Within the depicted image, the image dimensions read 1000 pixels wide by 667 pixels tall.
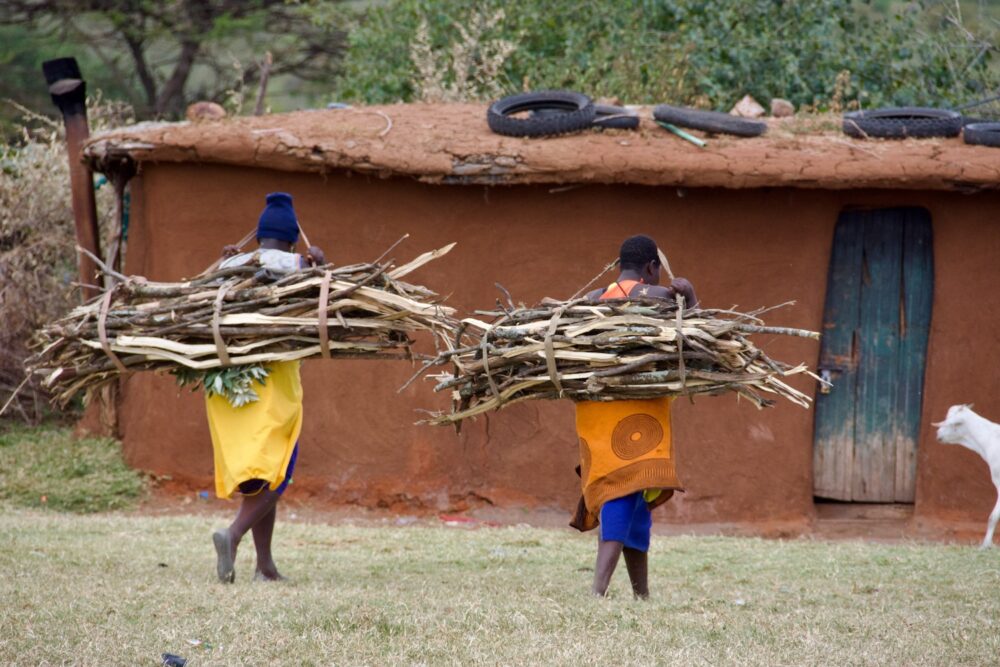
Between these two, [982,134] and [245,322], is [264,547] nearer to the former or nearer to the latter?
[245,322]

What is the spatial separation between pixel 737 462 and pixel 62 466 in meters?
5.12

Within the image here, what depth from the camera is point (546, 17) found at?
49.5 feet

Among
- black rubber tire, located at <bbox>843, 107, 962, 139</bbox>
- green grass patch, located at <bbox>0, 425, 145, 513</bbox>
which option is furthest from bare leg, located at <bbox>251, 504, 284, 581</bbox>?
black rubber tire, located at <bbox>843, 107, 962, 139</bbox>

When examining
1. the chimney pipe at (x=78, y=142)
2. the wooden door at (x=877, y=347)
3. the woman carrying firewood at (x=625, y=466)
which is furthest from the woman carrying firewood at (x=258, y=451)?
the wooden door at (x=877, y=347)

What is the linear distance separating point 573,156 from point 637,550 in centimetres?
394

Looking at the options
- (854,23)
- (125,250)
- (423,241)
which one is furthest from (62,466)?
(854,23)

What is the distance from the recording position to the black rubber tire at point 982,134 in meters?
9.14

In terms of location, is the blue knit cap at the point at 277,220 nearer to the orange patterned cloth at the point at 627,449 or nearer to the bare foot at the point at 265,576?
the bare foot at the point at 265,576

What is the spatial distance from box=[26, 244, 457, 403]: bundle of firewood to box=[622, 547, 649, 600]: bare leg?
1.35 meters

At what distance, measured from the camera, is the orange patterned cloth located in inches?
214

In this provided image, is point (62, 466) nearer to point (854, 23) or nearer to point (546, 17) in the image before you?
point (546, 17)

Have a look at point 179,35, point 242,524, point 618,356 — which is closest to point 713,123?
point 618,356

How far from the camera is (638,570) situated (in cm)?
568

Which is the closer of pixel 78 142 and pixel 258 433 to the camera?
pixel 258 433
